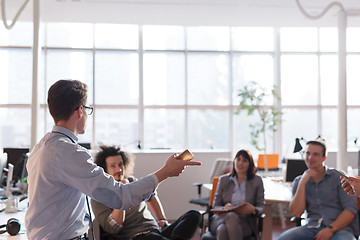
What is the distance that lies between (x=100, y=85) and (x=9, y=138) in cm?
197

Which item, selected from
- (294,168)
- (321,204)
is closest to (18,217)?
(321,204)

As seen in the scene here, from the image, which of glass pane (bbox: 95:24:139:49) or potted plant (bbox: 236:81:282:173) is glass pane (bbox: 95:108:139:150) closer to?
glass pane (bbox: 95:24:139:49)

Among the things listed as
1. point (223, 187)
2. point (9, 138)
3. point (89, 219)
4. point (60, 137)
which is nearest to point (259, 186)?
point (223, 187)

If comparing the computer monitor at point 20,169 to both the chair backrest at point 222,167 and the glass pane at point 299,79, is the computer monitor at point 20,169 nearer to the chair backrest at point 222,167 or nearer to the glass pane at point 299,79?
the chair backrest at point 222,167

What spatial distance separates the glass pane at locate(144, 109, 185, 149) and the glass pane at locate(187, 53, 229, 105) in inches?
17.4

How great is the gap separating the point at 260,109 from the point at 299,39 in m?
1.71

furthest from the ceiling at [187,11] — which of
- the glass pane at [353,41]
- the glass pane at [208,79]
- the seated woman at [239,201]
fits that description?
the seated woman at [239,201]

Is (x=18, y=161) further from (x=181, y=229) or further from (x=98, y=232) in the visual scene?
(x=181, y=229)

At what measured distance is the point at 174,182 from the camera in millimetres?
7496

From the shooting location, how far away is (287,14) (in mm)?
7137

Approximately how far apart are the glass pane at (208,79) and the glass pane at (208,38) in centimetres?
16

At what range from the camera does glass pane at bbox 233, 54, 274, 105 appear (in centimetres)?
842

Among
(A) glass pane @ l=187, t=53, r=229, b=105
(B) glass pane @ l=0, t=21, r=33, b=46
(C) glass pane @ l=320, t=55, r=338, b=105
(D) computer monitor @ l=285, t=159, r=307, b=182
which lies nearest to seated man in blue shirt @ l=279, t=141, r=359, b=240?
(D) computer monitor @ l=285, t=159, r=307, b=182

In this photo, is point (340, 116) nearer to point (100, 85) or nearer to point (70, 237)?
point (100, 85)
